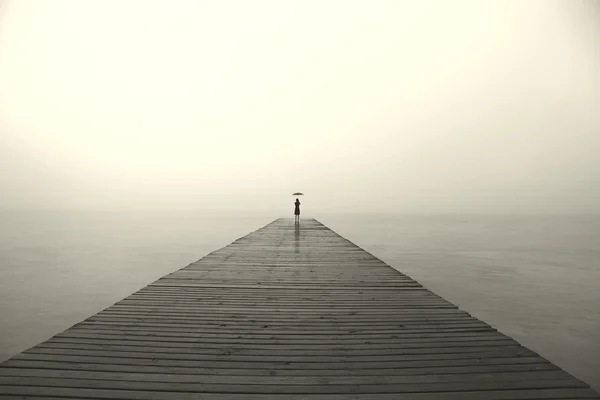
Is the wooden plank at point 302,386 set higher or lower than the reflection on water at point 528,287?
higher

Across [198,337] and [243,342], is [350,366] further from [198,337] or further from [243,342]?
[198,337]

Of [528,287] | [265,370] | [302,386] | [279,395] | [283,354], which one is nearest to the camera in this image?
[279,395]

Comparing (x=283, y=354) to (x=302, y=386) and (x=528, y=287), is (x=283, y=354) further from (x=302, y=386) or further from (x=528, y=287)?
(x=528, y=287)

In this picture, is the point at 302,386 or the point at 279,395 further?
the point at 302,386

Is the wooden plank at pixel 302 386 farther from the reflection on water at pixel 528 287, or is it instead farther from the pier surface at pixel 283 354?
the reflection on water at pixel 528 287

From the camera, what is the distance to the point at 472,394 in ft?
10.7

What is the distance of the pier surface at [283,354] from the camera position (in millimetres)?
3299

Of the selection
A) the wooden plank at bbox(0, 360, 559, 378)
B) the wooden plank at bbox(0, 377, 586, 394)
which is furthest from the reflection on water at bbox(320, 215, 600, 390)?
the wooden plank at bbox(0, 377, 586, 394)

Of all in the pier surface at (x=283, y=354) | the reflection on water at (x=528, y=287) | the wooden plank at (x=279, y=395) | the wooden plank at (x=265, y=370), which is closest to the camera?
the wooden plank at (x=279, y=395)

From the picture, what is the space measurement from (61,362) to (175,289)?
335 centimetres

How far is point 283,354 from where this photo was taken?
4047 mm

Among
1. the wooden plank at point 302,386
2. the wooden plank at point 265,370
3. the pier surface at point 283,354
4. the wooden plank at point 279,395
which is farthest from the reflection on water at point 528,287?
the wooden plank at point 279,395

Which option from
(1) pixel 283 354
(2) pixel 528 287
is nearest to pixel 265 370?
(1) pixel 283 354

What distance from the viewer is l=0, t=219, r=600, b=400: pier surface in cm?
330
